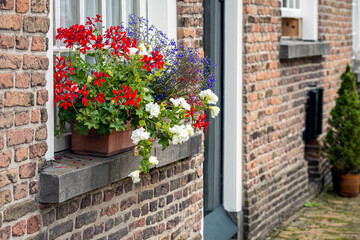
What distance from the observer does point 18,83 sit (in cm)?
320

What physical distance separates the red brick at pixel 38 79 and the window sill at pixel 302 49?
13.8 feet

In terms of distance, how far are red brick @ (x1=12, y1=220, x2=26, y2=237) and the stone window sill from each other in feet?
0.52

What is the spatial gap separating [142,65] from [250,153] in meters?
3.02

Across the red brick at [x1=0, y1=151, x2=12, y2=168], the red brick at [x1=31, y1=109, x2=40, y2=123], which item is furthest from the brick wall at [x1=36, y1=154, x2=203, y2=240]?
the red brick at [x1=31, y1=109, x2=40, y2=123]

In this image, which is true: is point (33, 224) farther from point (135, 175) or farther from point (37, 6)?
point (37, 6)

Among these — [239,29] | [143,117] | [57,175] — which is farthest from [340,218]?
[57,175]

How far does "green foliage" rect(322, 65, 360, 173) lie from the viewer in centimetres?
845

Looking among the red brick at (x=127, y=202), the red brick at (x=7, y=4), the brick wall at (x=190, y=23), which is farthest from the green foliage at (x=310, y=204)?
the red brick at (x=7, y=4)

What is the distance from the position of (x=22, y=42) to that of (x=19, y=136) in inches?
18.3

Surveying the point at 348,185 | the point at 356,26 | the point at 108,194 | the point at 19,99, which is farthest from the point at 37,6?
the point at 356,26

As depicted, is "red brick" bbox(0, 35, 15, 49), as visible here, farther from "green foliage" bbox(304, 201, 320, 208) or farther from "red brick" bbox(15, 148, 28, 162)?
"green foliage" bbox(304, 201, 320, 208)

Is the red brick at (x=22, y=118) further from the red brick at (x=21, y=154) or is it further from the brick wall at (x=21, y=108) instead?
the red brick at (x=21, y=154)

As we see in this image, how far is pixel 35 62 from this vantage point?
3312 millimetres

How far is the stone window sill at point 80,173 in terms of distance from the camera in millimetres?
3320
